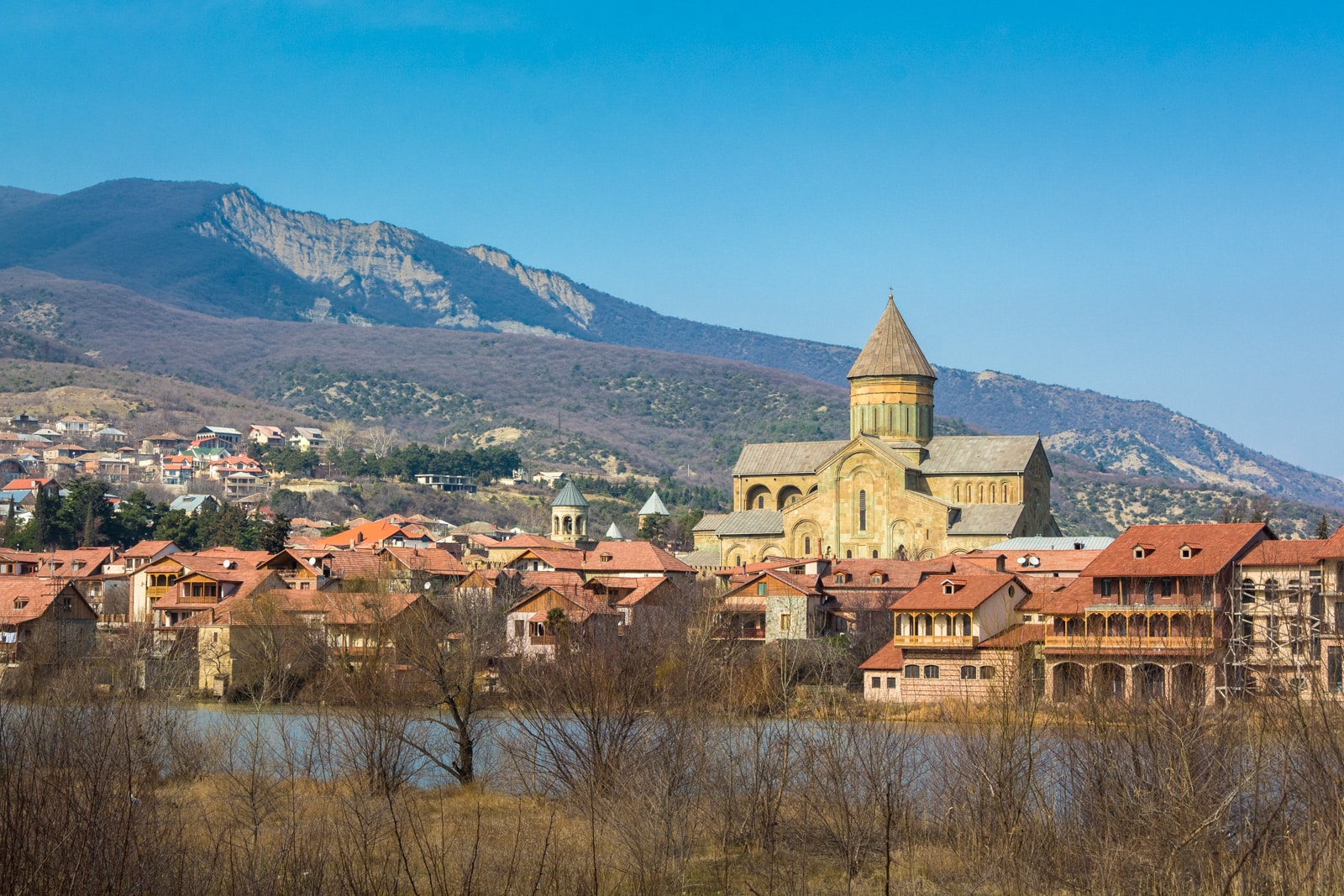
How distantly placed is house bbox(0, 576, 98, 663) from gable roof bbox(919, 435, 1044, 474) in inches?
1720

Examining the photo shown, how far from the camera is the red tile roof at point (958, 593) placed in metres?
51.2

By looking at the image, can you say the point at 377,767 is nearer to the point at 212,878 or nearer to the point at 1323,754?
the point at 212,878

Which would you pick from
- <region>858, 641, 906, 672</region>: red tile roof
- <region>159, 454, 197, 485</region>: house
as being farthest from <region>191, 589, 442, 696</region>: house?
<region>159, 454, 197, 485</region>: house

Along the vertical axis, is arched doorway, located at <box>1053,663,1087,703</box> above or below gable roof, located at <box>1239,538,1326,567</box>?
below

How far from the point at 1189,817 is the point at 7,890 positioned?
15775 millimetres

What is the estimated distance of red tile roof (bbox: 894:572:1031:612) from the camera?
51.2m

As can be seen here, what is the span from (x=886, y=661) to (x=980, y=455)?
138ft

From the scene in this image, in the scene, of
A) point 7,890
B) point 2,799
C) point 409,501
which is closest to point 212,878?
point 2,799

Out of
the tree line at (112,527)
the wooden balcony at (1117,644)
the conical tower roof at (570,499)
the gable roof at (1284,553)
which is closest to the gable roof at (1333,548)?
the gable roof at (1284,553)

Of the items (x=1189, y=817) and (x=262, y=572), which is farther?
(x=262, y=572)

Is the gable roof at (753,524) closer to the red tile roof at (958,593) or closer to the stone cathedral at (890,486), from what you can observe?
the stone cathedral at (890,486)

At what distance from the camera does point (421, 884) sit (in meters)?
27.1

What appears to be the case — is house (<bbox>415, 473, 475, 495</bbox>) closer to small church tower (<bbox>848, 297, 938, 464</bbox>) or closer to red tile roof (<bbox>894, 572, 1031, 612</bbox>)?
small church tower (<bbox>848, 297, 938, 464</bbox>)

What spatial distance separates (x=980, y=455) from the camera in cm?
9181
